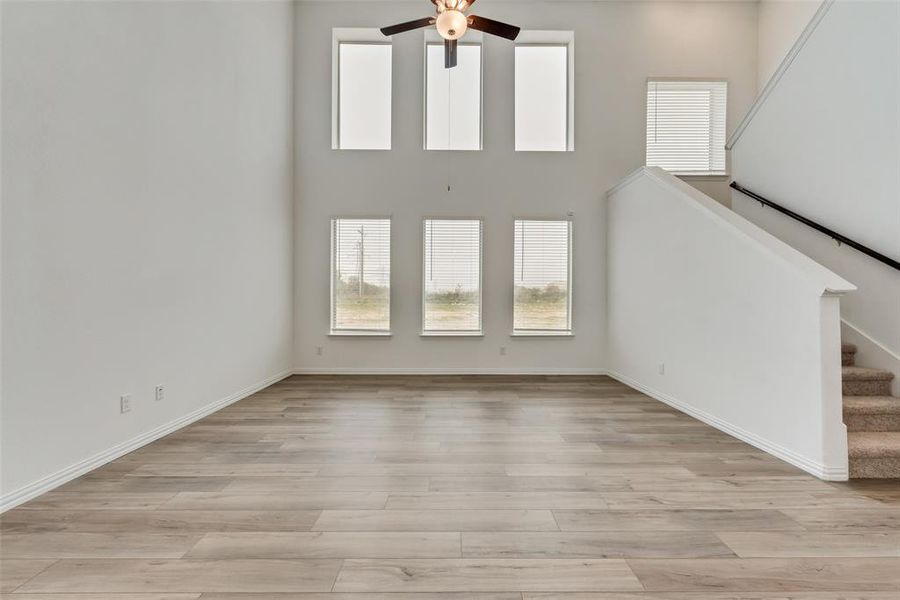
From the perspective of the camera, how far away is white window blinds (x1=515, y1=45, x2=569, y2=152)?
6.41 metres

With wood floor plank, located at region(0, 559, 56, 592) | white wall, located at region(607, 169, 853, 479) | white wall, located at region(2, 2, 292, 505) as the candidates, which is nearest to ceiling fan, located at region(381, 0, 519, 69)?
white wall, located at region(2, 2, 292, 505)

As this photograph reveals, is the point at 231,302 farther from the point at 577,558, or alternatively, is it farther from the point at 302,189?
the point at 577,558

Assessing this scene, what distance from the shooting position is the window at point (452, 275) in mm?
6266

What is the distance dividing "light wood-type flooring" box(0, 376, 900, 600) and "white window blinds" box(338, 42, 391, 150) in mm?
4458

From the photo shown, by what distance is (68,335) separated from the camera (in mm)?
2627

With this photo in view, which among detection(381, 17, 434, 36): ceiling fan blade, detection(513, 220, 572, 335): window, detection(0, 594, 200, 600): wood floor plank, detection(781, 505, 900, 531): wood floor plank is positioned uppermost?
detection(381, 17, 434, 36): ceiling fan blade

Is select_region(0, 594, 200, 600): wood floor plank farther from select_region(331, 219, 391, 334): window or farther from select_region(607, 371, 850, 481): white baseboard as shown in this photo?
select_region(331, 219, 391, 334): window

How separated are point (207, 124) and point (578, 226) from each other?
4.72m

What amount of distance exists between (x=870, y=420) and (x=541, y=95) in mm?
5394

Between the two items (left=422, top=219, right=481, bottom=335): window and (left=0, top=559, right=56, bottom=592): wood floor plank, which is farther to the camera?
(left=422, top=219, right=481, bottom=335): window

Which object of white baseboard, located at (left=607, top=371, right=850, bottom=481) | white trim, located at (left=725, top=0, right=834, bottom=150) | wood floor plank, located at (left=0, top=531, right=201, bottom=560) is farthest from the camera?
white trim, located at (left=725, top=0, right=834, bottom=150)

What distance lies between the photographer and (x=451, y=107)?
634 cm

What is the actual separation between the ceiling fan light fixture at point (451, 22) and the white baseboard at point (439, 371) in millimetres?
4158

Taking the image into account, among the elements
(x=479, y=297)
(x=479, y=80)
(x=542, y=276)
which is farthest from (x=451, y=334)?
(x=479, y=80)
